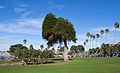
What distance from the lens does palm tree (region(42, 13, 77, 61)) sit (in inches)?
3395

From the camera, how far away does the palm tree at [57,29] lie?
283 ft

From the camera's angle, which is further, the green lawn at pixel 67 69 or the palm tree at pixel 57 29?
the palm tree at pixel 57 29

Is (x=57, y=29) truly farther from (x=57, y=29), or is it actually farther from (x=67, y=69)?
(x=67, y=69)

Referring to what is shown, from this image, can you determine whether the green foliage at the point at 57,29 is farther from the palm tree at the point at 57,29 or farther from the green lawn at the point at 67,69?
the green lawn at the point at 67,69

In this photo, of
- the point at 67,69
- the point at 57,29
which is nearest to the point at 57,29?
the point at 57,29

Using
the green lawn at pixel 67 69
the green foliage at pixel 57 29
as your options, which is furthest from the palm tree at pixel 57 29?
the green lawn at pixel 67 69

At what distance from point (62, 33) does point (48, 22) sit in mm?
6849

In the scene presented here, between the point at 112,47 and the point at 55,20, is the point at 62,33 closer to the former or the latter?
the point at 55,20

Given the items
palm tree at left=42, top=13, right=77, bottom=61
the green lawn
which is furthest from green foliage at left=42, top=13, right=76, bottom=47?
the green lawn

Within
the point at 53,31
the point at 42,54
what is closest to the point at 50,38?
the point at 53,31

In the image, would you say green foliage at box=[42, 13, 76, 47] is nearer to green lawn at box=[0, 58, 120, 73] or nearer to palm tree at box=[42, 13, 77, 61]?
palm tree at box=[42, 13, 77, 61]

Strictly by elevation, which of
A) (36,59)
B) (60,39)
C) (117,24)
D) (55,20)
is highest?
(117,24)

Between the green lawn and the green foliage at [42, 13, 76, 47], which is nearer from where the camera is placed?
the green lawn

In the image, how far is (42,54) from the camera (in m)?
78.2
